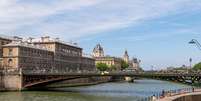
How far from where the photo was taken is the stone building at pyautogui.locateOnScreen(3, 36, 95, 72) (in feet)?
380

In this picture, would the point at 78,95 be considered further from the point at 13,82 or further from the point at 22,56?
the point at 22,56

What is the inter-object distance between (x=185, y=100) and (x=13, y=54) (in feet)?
241

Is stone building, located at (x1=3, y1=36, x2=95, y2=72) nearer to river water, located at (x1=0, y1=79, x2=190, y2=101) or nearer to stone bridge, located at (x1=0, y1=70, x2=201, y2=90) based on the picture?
stone bridge, located at (x1=0, y1=70, x2=201, y2=90)

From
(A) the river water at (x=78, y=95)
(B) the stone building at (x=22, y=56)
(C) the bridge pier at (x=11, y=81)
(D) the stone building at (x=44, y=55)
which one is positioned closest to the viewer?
(A) the river water at (x=78, y=95)

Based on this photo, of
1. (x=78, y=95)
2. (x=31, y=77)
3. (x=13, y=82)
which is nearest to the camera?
(x=78, y=95)

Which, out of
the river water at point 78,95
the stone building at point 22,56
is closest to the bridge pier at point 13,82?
the river water at point 78,95

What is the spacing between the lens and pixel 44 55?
134 meters

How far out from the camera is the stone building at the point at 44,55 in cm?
11581

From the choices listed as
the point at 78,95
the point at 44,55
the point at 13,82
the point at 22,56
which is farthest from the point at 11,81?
the point at 44,55

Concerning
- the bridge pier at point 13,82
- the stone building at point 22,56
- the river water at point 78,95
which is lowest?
the river water at point 78,95

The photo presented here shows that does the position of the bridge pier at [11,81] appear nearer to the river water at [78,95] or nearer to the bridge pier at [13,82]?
the bridge pier at [13,82]

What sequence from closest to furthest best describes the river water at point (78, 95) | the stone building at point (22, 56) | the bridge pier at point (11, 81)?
the river water at point (78, 95) < the bridge pier at point (11, 81) < the stone building at point (22, 56)

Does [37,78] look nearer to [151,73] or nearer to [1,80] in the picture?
[1,80]

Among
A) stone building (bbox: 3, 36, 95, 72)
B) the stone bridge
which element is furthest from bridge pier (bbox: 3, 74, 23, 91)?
stone building (bbox: 3, 36, 95, 72)
